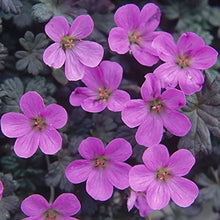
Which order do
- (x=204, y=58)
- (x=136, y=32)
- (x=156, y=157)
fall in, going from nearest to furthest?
1. (x=156, y=157)
2. (x=204, y=58)
3. (x=136, y=32)

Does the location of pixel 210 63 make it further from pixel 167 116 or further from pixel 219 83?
pixel 167 116

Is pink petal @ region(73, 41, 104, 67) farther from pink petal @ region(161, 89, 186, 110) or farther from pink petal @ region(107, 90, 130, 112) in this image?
pink petal @ region(161, 89, 186, 110)

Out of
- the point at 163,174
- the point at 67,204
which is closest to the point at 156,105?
→ the point at 163,174

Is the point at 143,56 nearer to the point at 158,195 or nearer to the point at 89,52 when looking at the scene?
the point at 89,52

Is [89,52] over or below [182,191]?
over

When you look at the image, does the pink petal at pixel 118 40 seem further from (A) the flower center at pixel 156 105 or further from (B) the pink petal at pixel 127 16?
(A) the flower center at pixel 156 105

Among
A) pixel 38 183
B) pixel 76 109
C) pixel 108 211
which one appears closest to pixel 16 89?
pixel 76 109
